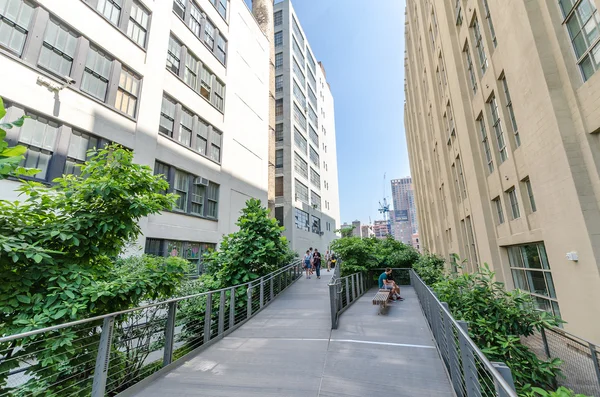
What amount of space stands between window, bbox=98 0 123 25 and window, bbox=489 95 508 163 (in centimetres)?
1643

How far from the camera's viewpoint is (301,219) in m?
32.8

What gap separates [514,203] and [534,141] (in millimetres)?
3397

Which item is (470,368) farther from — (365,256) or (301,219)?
(301,219)

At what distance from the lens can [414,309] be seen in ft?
31.4

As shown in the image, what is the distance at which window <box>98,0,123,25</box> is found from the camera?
38.6 ft

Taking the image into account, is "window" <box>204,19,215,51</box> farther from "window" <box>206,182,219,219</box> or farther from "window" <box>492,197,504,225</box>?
"window" <box>492,197,504,225</box>

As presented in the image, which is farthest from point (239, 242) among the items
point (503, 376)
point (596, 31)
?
point (596, 31)

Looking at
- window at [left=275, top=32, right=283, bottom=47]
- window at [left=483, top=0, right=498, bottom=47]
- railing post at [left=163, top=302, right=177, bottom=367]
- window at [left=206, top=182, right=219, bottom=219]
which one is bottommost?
railing post at [left=163, top=302, right=177, bottom=367]

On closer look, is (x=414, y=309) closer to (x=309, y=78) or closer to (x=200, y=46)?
(x=200, y=46)

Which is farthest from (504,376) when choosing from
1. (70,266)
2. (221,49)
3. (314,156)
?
(314,156)

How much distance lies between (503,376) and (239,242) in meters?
9.17

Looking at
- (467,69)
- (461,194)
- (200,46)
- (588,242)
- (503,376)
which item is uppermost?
(200,46)

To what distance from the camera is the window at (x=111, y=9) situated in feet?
38.6

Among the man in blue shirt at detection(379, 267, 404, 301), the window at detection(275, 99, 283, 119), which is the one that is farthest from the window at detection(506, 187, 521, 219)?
the window at detection(275, 99, 283, 119)
